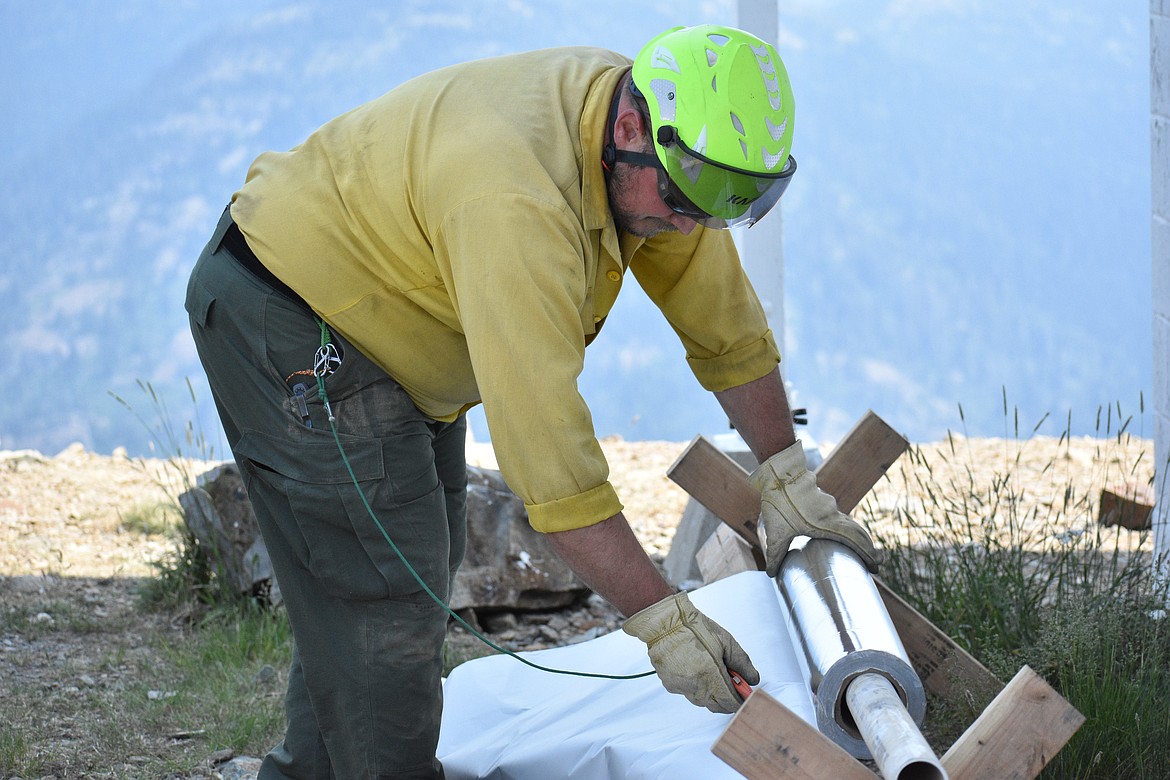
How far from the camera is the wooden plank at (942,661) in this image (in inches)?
102

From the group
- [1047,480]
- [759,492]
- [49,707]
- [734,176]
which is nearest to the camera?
[734,176]

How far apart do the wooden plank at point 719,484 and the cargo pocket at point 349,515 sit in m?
0.63

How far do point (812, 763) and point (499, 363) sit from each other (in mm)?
818

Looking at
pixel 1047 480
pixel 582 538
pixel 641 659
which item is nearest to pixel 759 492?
pixel 641 659

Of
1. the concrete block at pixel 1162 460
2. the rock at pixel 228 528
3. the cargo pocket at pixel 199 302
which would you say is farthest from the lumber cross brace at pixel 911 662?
the rock at pixel 228 528

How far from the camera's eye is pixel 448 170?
2.06 m

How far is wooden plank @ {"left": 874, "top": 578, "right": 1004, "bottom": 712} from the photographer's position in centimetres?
258

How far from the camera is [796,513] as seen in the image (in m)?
2.53

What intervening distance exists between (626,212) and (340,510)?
864 millimetres

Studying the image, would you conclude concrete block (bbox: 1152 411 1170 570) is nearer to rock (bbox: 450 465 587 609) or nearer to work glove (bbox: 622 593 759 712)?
rock (bbox: 450 465 587 609)

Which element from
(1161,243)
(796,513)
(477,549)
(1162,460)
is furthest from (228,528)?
(1161,243)

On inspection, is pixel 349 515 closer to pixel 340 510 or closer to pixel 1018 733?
pixel 340 510

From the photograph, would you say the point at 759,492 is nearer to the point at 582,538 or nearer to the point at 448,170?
the point at 582,538

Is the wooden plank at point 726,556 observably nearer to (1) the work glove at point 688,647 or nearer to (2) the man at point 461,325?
(2) the man at point 461,325
